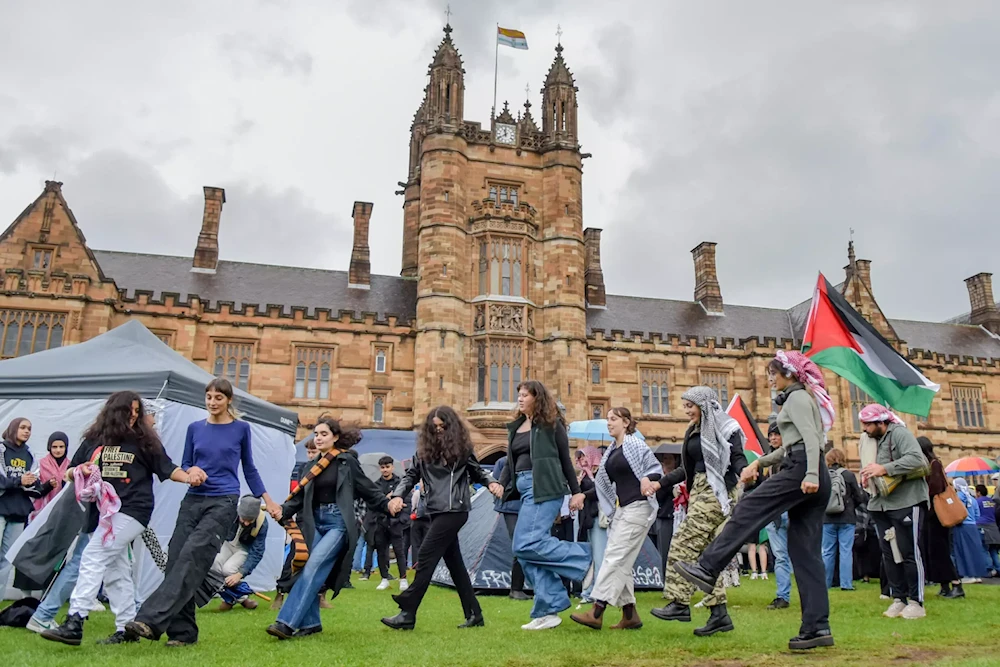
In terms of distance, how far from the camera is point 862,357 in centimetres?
894

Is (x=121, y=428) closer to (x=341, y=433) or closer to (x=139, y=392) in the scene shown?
(x=341, y=433)

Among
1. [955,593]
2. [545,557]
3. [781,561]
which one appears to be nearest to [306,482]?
[545,557]

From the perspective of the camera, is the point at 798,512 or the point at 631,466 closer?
the point at 798,512

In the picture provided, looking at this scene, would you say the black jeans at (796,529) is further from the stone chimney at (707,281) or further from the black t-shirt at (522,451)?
the stone chimney at (707,281)

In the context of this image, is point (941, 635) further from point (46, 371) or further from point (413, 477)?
point (46, 371)

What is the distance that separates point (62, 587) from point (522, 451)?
A: 386 cm

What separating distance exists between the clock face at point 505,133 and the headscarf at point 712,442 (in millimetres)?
27381

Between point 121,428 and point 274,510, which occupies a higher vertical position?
point 121,428

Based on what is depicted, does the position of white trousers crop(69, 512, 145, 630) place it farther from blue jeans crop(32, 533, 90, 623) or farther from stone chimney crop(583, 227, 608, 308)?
stone chimney crop(583, 227, 608, 308)

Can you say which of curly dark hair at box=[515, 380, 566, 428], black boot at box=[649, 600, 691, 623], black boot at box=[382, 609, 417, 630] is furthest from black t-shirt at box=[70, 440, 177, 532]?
black boot at box=[649, 600, 691, 623]

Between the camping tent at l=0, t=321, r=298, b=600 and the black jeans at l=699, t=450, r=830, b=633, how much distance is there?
6.40 metres

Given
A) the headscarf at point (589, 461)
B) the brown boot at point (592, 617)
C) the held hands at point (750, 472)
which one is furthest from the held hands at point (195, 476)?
the headscarf at point (589, 461)

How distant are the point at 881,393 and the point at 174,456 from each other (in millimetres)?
8441

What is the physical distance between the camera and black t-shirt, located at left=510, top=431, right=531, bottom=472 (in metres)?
6.61
